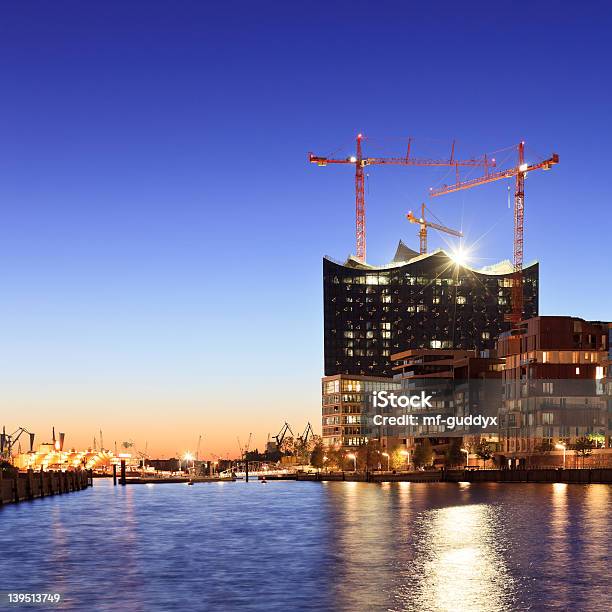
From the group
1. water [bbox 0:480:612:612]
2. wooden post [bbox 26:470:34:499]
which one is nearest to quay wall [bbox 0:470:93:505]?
wooden post [bbox 26:470:34:499]

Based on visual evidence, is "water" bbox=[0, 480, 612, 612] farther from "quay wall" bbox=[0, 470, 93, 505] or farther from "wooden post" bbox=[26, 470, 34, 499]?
"wooden post" bbox=[26, 470, 34, 499]

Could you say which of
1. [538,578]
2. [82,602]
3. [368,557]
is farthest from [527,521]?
[82,602]

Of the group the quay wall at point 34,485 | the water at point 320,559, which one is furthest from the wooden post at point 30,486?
the water at point 320,559

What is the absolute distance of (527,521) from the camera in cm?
8831

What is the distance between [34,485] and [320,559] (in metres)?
89.7

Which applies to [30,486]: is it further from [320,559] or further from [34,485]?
[320,559]

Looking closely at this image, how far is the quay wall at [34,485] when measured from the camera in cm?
12600

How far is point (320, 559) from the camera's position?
61062 mm

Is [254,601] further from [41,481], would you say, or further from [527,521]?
[41,481]

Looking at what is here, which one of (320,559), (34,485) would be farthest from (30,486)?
(320,559)

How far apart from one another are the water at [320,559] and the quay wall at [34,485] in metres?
20.7

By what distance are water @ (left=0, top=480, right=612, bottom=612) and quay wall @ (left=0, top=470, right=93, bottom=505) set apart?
815 inches

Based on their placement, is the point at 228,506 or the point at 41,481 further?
the point at 41,481

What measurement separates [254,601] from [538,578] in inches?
592
